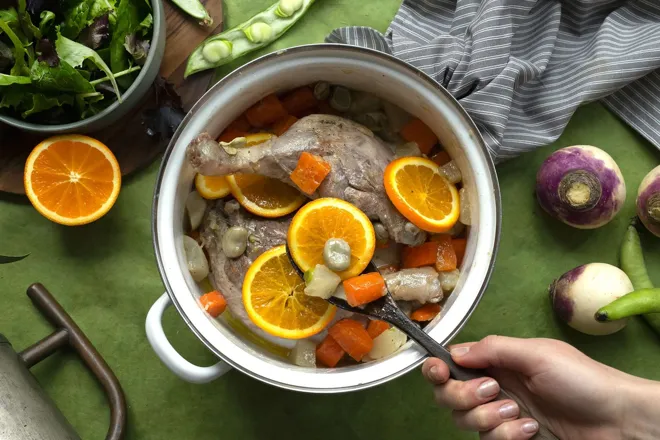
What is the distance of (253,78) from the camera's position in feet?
5.24

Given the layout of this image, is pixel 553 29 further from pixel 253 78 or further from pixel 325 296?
pixel 325 296

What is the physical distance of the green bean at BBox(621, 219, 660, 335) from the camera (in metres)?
1.90

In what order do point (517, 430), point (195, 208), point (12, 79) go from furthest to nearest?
point (195, 208), point (12, 79), point (517, 430)

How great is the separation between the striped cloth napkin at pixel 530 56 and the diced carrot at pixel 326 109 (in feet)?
0.72

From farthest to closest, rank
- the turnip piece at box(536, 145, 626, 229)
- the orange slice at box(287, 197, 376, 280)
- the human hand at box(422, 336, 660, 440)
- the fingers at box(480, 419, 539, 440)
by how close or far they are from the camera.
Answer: the turnip piece at box(536, 145, 626, 229) < the orange slice at box(287, 197, 376, 280) < the human hand at box(422, 336, 660, 440) < the fingers at box(480, 419, 539, 440)

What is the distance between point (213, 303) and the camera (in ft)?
5.40

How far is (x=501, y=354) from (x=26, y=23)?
1.56 meters

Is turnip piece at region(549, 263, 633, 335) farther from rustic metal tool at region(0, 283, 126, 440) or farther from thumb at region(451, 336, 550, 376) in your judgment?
rustic metal tool at region(0, 283, 126, 440)

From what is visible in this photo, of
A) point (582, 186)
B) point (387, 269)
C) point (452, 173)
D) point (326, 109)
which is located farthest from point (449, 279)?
point (326, 109)

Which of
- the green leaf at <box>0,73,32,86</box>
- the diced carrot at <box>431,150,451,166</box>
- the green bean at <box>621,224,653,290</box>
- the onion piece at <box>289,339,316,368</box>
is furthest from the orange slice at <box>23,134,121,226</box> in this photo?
the green bean at <box>621,224,653,290</box>

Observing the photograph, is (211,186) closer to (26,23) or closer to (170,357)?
(170,357)

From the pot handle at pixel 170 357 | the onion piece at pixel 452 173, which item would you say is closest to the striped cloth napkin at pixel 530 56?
the onion piece at pixel 452 173

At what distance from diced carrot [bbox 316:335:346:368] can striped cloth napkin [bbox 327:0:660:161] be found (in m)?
0.75

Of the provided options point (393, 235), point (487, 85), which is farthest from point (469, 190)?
point (487, 85)
